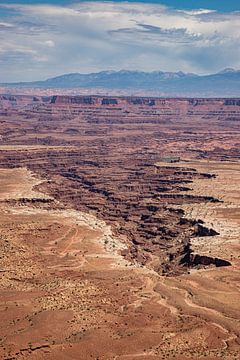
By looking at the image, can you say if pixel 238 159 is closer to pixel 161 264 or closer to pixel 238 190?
pixel 238 190

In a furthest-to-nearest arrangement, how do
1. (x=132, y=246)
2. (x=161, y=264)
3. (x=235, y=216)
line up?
(x=235, y=216) → (x=132, y=246) → (x=161, y=264)

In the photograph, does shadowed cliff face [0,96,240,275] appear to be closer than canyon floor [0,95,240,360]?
No

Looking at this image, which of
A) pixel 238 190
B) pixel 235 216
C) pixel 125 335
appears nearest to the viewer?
pixel 125 335

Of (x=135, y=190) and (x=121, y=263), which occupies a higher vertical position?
(x=121, y=263)

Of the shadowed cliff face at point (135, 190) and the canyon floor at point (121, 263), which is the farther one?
the shadowed cliff face at point (135, 190)

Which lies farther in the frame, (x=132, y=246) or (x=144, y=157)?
(x=144, y=157)

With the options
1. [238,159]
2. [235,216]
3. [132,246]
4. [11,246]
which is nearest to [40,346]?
[11,246]

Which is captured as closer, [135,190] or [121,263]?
[121,263]

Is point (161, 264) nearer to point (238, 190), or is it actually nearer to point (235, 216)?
point (235, 216)
